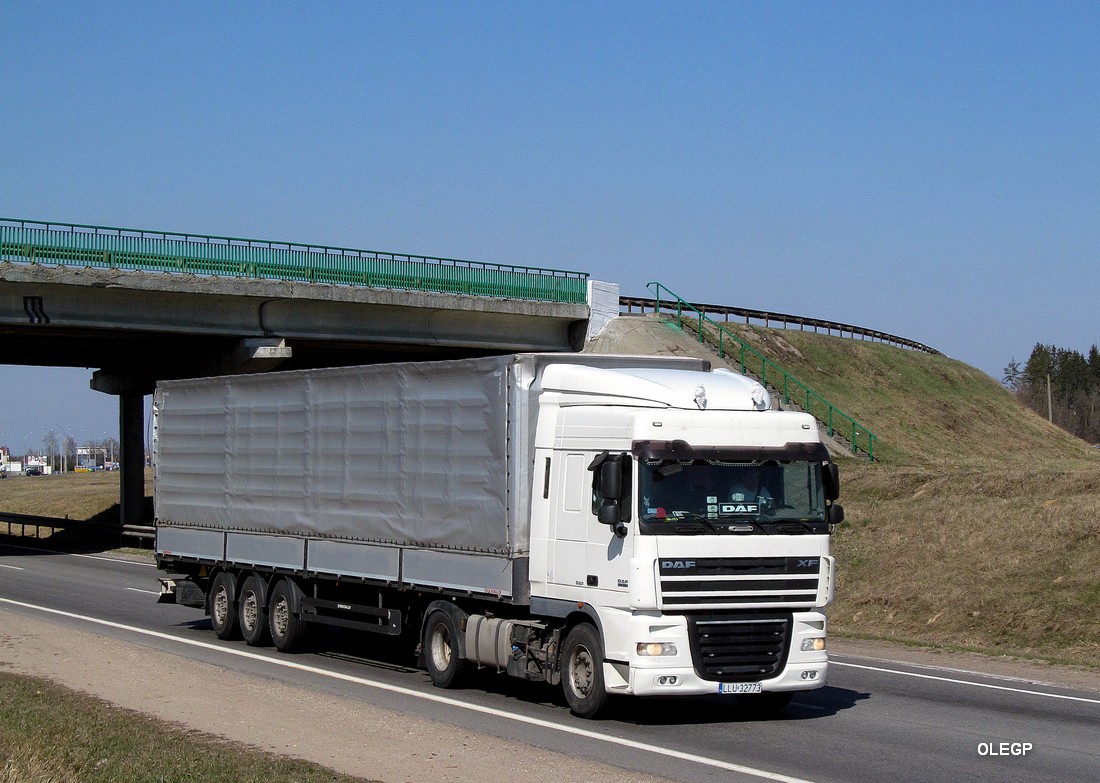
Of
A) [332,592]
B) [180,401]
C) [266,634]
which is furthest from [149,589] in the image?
[332,592]

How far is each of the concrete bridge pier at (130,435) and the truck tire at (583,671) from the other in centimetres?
3630

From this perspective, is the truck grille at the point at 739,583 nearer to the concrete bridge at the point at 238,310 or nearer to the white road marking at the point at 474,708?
the white road marking at the point at 474,708

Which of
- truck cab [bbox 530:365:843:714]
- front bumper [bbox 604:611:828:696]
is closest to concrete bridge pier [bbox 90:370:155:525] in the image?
truck cab [bbox 530:365:843:714]

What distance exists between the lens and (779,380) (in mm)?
45125

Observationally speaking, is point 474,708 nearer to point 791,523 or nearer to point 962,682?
point 791,523

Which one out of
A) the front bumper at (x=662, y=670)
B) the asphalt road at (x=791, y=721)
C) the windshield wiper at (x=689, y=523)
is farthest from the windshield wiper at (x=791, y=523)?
the asphalt road at (x=791, y=721)

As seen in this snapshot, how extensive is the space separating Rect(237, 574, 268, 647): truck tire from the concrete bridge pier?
2928 centimetres

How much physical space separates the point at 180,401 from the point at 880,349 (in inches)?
1809

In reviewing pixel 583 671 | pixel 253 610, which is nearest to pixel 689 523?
pixel 583 671

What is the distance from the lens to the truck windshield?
1205cm

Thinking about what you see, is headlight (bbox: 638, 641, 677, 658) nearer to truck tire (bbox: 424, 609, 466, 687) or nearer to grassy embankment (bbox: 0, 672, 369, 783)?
truck tire (bbox: 424, 609, 466, 687)

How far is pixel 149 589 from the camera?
2762 cm

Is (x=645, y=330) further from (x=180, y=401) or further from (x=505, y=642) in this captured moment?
(x=505, y=642)

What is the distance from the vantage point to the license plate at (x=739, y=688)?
11.9 metres
